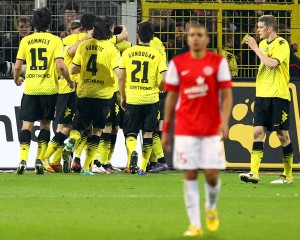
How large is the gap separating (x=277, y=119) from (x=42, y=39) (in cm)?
413

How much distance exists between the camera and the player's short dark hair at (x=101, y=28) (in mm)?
18547

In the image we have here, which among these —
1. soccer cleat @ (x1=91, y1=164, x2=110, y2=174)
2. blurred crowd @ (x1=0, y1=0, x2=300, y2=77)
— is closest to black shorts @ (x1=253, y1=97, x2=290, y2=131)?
soccer cleat @ (x1=91, y1=164, x2=110, y2=174)

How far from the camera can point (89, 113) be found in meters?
18.9

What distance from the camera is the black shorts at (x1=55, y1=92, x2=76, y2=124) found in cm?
1969

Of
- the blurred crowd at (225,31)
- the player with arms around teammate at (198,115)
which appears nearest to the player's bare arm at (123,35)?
→ the blurred crowd at (225,31)

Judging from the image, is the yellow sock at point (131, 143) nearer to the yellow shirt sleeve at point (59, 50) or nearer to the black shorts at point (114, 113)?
the black shorts at point (114, 113)

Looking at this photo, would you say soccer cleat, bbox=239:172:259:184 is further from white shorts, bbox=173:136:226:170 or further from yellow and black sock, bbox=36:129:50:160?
white shorts, bbox=173:136:226:170

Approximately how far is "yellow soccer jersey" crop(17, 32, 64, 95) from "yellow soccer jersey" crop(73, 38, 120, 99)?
389mm

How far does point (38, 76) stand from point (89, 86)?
832 millimetres

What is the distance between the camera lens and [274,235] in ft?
34.4

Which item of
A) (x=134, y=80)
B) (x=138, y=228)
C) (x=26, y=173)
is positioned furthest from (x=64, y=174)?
(x=138, y=228)

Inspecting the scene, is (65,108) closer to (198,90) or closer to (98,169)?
(98,169)

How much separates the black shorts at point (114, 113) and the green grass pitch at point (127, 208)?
2085 mm

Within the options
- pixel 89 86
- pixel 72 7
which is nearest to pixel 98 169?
pixel 89 86
